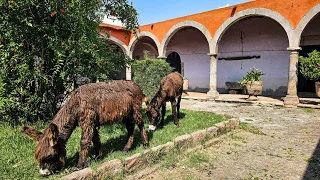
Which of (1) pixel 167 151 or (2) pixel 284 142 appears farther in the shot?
(2) pixel 284 142

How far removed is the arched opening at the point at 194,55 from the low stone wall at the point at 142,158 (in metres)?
10.6

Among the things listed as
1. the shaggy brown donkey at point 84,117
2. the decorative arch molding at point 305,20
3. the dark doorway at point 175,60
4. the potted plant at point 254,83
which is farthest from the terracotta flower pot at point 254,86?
the shaggy brown donkey at point 84,117

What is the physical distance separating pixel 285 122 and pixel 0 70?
25.1 feet

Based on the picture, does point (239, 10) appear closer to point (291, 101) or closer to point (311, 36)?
point (311, 36)

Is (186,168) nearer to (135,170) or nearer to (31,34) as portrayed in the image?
(135,170)

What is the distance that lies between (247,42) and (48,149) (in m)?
13.3

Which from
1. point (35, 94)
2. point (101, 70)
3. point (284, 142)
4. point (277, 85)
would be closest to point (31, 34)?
point (35, 94)

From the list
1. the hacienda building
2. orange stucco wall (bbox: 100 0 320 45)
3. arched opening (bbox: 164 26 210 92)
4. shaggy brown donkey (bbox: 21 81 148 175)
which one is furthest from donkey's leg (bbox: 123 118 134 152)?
arched opening (bbox: 164 26 210 92)

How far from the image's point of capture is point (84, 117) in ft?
9.91

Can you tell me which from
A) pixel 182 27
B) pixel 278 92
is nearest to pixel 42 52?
pixel 182 27

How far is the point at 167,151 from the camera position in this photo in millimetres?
3922

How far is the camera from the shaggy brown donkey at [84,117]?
273cm

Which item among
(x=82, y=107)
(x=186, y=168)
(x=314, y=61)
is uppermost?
(x=314, y=61)

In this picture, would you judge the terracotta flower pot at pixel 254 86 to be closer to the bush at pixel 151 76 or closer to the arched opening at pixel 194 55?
the bush at pixel 151 76
